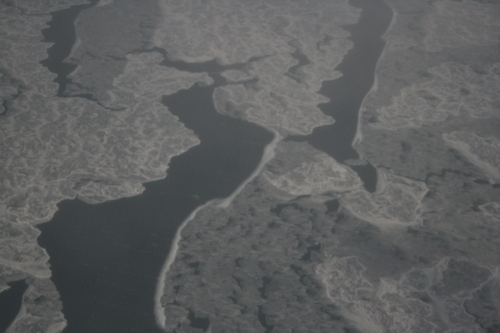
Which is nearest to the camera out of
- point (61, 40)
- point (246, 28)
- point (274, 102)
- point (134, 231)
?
point (134, 231)

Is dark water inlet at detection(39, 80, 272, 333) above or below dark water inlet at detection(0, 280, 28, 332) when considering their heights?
above

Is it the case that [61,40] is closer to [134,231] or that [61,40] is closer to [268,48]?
[268,48]

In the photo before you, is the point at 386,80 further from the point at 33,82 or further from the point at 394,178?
the point at 33,82

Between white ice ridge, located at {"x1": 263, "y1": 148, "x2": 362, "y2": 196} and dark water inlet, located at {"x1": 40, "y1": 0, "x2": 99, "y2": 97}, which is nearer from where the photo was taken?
white ice ridge, located at {"x1": 263, "y1": 148, "x2": 362, "y2": 196}

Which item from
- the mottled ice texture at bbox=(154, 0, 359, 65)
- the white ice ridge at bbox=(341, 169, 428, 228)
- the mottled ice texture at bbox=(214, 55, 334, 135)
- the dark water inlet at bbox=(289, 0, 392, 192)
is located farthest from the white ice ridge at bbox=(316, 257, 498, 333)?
the mottled ice texture at bbox=(154, 0, 359, 65)

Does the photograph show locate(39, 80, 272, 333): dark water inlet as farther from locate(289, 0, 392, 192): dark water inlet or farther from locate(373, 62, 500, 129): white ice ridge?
locate(373, 62, 500, 129): white ice ridge

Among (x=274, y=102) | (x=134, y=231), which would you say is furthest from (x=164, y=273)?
(x=274, y=102)
